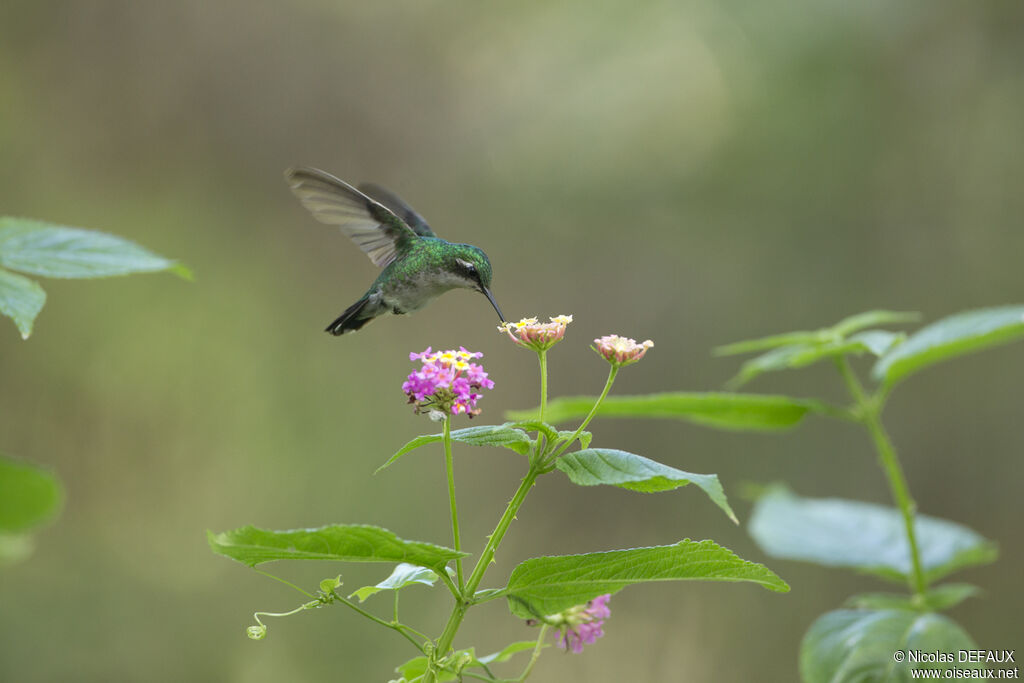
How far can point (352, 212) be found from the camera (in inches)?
66.8

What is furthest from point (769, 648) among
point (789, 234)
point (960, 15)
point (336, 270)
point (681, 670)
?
point (960, 15)

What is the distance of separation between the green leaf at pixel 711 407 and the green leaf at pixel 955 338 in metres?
0.17

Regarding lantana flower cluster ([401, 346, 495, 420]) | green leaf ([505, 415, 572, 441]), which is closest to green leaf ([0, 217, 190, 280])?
lantana flower cluster ([401, 346, 495, 420])

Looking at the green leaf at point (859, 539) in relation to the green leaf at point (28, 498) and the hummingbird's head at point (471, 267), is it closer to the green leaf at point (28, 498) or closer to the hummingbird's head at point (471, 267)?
the hummingbird's head at point (471, 267)

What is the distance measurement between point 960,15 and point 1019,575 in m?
3.10

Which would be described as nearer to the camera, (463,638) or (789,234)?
(463,638)

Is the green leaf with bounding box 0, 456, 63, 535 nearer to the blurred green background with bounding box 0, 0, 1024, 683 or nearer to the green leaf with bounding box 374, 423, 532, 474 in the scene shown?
the green leaf with bounding box 374, 423, 532, 474

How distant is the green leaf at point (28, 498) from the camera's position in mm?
483

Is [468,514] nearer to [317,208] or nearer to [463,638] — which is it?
[463,638]

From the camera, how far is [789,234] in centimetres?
532

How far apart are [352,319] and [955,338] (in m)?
1.08

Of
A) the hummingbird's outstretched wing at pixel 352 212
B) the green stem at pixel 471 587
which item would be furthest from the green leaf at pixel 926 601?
the hummingbird's outstretched wing at pixel 352 212

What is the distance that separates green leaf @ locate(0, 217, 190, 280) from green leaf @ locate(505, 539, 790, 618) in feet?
2.18

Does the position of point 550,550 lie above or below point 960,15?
below
